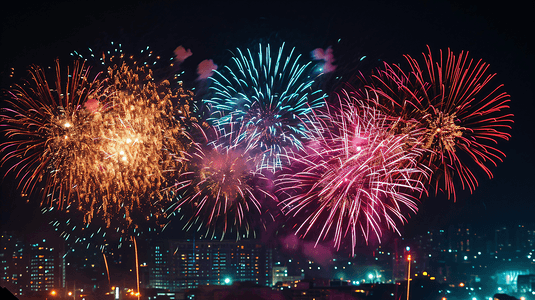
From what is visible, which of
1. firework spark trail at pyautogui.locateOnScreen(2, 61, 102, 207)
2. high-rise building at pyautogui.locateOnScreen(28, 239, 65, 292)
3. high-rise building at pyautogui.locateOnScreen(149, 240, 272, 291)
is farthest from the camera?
high-rise building at pyautogui.locateOnScreen(149, 240, 272, 291)

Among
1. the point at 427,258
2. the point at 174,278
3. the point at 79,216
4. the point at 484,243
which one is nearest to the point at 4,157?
the point at 79,216

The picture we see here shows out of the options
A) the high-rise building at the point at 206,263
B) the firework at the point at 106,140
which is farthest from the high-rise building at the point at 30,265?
the firework at the point at 106,140

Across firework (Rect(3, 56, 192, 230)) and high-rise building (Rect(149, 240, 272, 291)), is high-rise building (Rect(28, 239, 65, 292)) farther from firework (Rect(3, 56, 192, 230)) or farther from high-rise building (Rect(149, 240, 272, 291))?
firework (Rect(3, 56, 192, 230))

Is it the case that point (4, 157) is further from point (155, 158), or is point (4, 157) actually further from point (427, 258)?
point (427, 258)

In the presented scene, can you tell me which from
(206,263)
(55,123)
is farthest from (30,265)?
(55,123)

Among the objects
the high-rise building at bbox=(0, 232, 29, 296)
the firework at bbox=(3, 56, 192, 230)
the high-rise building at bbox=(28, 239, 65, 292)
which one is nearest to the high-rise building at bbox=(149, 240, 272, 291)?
the high-rise building at bbox=(28, 239, 65, 292)

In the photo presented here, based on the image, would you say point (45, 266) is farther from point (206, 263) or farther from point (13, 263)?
point (206, 263)
